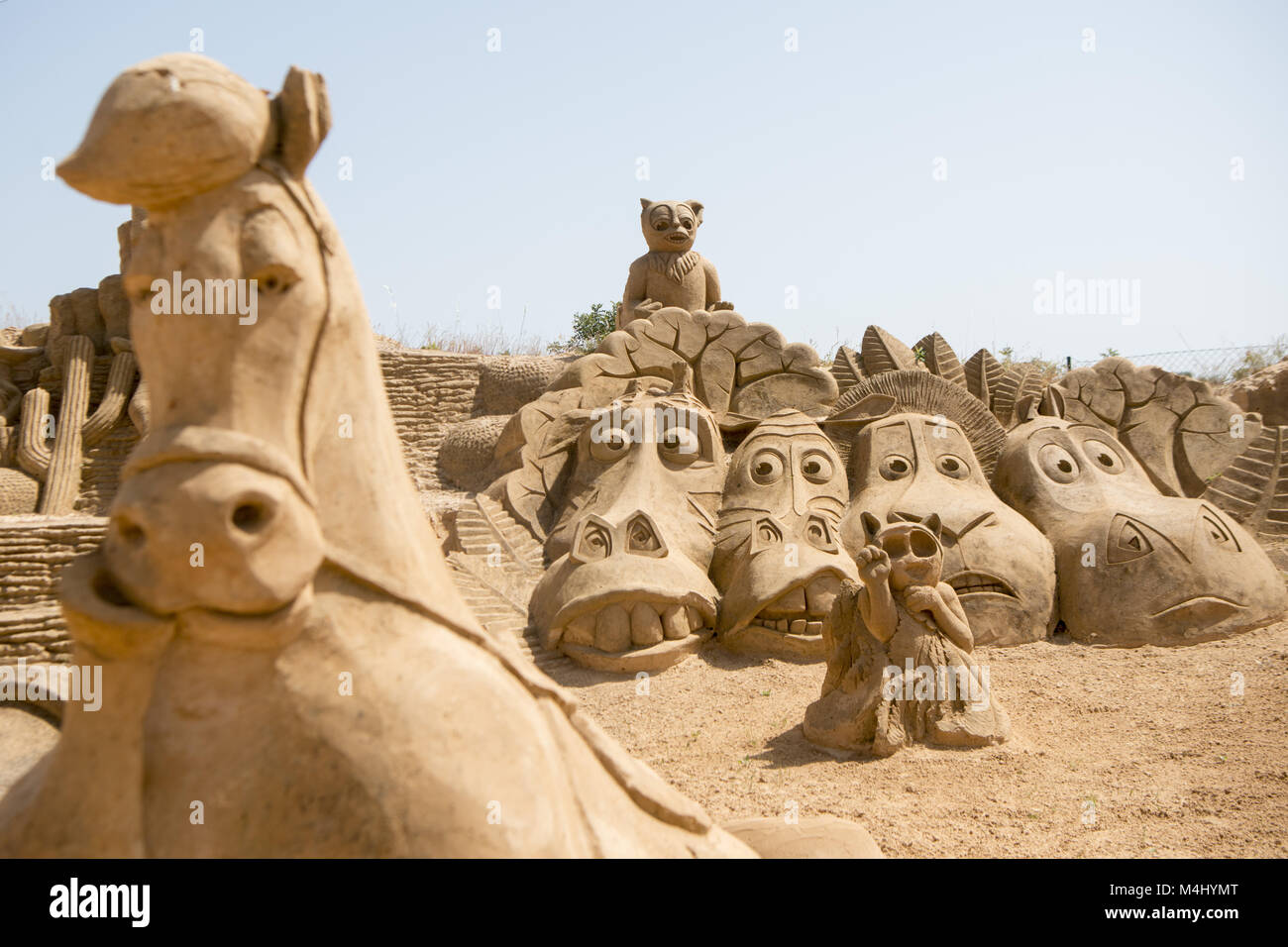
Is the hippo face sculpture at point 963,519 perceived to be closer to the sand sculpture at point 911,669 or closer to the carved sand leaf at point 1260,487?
the sand sculpture at point 911,669

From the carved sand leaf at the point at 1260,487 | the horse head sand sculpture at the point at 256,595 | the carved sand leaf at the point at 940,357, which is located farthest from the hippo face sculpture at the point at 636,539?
the horse head sand sculpture at the point at 256,595

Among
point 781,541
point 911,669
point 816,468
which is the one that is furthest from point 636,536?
point 911,669

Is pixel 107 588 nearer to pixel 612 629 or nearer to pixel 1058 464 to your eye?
pixel 612 629

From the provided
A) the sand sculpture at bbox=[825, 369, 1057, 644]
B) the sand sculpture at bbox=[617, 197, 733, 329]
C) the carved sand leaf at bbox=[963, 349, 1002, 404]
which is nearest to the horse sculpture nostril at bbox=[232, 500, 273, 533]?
the sand sculpture at bbox=[825, 369, 1057, 644]

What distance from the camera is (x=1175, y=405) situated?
26.4ft

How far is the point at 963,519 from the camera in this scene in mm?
6535

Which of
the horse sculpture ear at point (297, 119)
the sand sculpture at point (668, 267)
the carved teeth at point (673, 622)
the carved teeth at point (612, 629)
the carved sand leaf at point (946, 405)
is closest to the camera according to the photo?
the horse sculpture ear at point (297, 119)

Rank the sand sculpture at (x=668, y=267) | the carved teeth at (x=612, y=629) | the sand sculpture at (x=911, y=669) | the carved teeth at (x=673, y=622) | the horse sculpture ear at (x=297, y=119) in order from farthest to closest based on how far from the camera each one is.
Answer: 1. the sand sculpture at (x=668, y=267)
2. the carved teeth at (x=673, y=622)
3. the carved teeth at (x=612, y=629)
4. the sand sculpture at (x=911, y=669)
5. the horse sculpture ear at (x=297, y=119)

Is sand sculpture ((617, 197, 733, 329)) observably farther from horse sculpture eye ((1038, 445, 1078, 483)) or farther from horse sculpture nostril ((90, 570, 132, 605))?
horse sculpture nostril ((90, 570, 132, 605))

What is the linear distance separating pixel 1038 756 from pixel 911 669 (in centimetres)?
64

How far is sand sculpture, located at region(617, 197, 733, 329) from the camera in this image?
9.71 meters

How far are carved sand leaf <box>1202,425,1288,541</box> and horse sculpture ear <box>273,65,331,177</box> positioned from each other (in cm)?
752

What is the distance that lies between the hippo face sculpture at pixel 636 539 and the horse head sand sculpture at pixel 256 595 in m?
4.34

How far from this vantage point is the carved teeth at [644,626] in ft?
20.0
